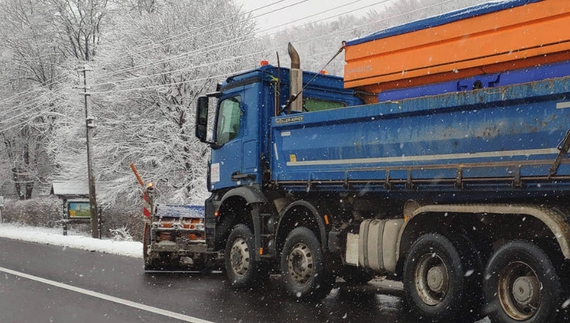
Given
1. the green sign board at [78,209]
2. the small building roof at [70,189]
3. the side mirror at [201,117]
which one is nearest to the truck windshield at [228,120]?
the side mirror at [201,117]

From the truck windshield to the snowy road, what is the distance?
7.10 feet

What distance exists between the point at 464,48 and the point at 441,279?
7.35 ft

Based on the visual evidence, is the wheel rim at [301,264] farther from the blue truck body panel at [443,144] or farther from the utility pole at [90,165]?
the utility pole at [90,165]

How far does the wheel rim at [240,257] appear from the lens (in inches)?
341

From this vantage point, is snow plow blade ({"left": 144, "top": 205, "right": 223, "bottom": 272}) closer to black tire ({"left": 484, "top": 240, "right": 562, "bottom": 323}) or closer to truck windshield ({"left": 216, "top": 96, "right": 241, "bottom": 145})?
truck windshield ({"left": 216, "top": 96, "right": 241, "bottom": 145})

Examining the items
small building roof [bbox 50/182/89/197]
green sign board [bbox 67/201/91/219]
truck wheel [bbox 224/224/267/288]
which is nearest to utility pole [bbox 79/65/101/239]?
green sign board [bbox 67/201/91/219]

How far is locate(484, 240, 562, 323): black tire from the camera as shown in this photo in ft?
16.2

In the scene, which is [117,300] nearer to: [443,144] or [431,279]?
[431,279]

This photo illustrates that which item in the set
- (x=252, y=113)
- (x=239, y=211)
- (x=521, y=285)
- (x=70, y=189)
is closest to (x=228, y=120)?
(x=252, y=113)

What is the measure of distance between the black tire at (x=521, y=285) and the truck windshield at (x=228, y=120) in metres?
4.52

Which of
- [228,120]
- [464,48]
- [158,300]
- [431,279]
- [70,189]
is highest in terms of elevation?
[464,48]

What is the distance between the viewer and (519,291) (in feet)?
17.2

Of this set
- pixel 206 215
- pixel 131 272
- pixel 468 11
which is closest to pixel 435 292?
pixel 468 11

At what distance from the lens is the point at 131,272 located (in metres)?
10.4
